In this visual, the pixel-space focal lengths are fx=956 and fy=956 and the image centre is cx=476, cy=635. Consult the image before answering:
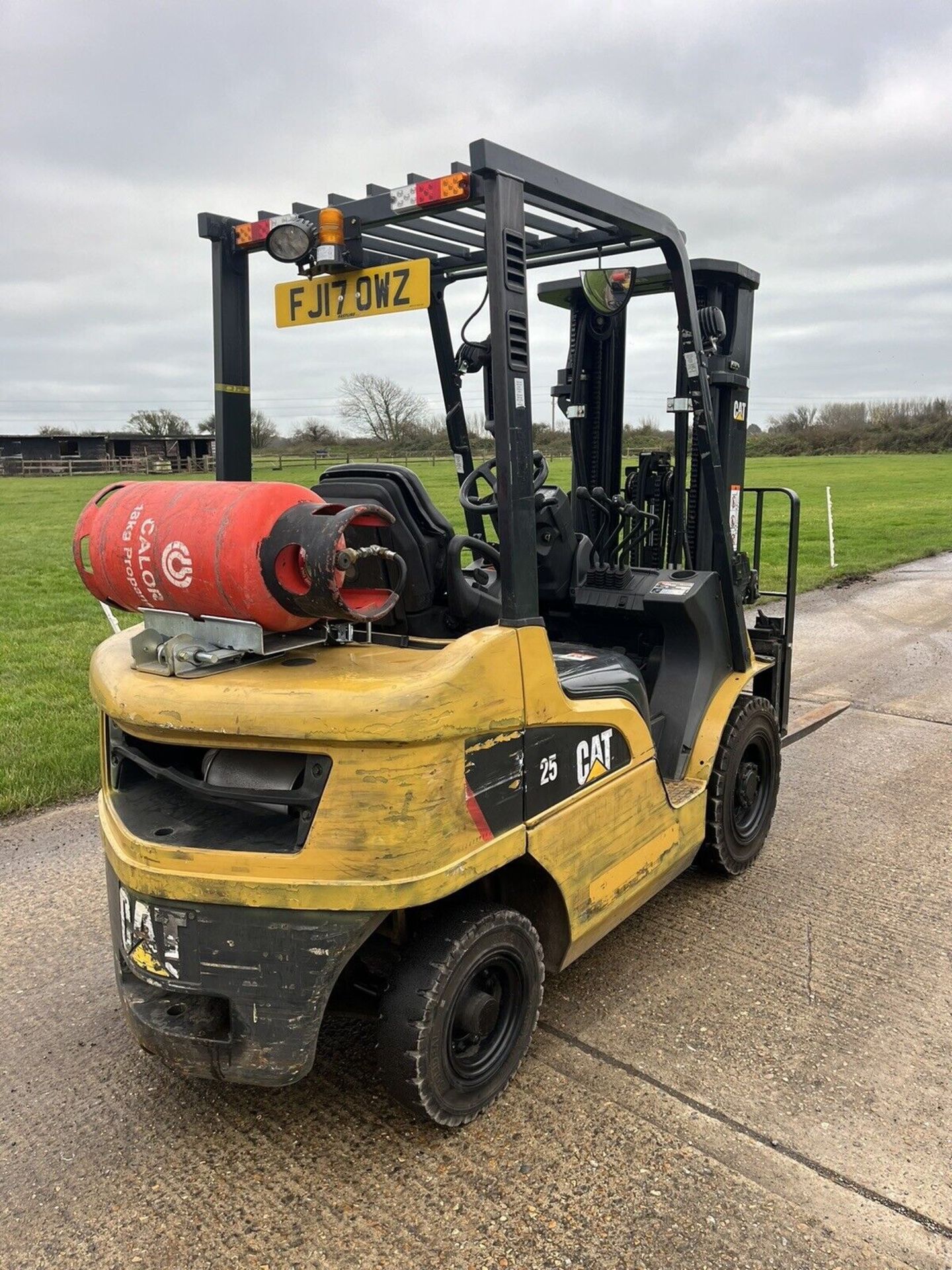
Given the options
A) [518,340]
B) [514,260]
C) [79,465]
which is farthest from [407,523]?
[79,465]

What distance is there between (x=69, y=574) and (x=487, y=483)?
46.0 ft

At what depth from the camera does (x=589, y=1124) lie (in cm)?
284

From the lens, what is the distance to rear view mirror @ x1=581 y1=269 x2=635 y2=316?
384 centimetres

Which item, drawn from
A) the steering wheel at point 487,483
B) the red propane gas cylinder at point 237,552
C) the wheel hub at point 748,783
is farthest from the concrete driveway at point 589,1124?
the steering wheel at point 487,483

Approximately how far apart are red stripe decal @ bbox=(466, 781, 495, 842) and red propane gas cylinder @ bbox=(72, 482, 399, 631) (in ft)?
1.85

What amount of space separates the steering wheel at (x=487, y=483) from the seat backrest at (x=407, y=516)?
181mm

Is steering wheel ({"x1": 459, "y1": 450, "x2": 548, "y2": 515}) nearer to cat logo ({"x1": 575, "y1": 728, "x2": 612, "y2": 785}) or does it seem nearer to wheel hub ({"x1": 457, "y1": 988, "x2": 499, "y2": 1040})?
cat logo ({"x1": 575, "y1": 728, "x2": 612, "y2": 785})

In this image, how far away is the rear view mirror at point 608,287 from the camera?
384 cm

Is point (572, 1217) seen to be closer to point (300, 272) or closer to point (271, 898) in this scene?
point (271, 898)

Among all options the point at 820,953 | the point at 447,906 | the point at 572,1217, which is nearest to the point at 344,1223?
the point at 572,1217

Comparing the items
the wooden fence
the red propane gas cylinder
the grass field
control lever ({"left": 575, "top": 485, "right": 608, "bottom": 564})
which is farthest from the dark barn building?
the red propane gas cylinder

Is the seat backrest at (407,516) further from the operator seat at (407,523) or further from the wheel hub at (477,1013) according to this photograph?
the wheel hub at (477,1013)

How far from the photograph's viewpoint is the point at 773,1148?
8.98ft

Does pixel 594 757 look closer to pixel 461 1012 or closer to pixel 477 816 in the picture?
pixel 477 816
